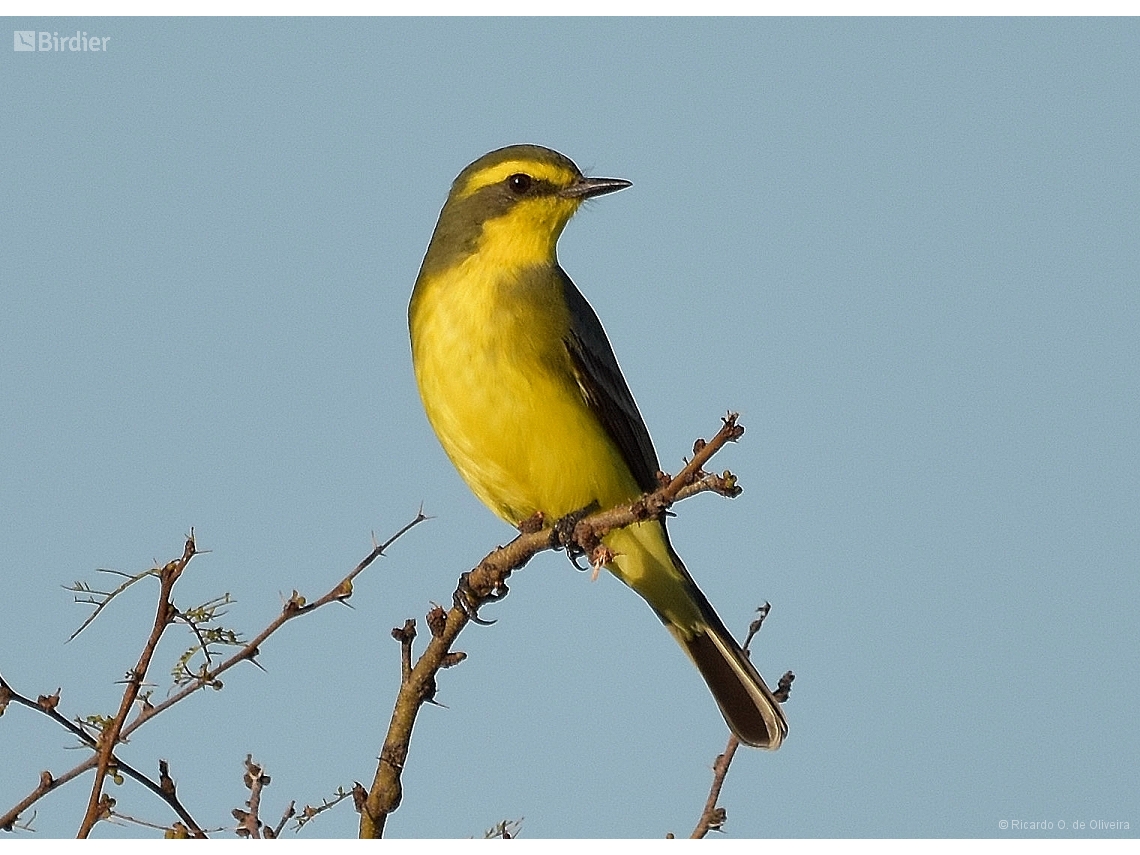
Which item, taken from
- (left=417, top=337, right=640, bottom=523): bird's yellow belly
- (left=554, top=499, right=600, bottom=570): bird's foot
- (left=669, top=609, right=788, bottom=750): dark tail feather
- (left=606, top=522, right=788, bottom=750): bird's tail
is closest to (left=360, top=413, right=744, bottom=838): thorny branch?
(left=554, top=499, right=600, bottom=570): bird's foot

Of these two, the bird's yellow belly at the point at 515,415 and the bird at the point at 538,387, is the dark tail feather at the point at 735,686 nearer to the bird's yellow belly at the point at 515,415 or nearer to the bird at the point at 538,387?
the bird at the point at 538,387

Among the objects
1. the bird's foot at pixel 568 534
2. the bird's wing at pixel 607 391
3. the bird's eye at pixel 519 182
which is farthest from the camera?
the bird's eye at pixel 519 182

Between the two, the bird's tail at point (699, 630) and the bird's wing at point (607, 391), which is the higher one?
the bird's wing at point (607, 391)

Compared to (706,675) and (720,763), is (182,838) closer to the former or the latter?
(720,763)

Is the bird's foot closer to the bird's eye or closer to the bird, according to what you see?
the bird

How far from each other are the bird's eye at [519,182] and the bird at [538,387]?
10 millimetres

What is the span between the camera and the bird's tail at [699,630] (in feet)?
27.2

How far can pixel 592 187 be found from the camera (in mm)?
8469

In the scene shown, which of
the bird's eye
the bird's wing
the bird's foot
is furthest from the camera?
the bird's eye

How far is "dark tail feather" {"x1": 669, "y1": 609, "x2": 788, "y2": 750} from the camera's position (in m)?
8.28

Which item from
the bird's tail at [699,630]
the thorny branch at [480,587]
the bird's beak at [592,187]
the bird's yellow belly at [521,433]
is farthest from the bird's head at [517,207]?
the thorny branch at [480,587]

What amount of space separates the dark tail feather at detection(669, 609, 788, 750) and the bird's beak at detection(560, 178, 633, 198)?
249cm
